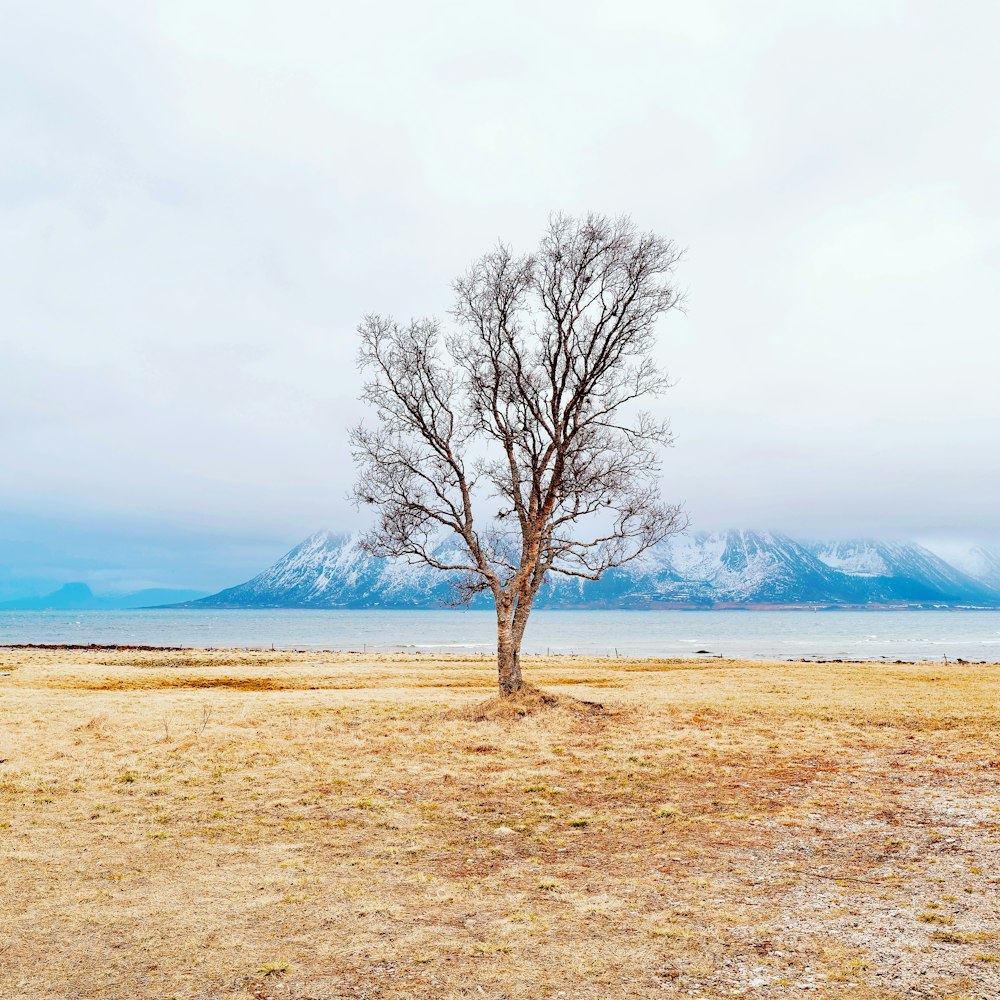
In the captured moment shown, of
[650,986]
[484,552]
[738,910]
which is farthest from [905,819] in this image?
[484,552]

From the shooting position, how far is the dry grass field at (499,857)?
660 cm

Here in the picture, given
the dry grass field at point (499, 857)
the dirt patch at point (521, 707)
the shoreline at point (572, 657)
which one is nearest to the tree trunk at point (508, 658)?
the dirt patch at point (521, 707)

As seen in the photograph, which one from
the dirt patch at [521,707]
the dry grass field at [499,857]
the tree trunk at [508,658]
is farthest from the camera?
the tree trunk at [508,658]

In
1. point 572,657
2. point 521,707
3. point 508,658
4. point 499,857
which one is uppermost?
Result: point 508,658

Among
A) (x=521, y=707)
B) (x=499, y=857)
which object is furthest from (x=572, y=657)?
(x=499, y=857)

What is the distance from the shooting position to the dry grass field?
660 cm

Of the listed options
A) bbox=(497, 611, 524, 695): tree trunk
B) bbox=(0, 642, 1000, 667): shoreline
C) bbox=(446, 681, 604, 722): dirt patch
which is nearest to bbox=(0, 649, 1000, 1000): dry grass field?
bbox=(446, 681, 604, 722): dirt patch

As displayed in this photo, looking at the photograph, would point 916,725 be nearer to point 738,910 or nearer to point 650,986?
point 738,910

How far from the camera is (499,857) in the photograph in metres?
10.3

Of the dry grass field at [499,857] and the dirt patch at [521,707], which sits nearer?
the dry grass field at [499,857]

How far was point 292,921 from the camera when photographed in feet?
25.8

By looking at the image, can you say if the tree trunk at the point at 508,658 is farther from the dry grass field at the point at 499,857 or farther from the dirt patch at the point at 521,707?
the dry grass field at the point at 499,857

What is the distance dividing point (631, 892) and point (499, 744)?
34.7 ft

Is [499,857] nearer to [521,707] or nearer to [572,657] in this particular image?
[521,707]
